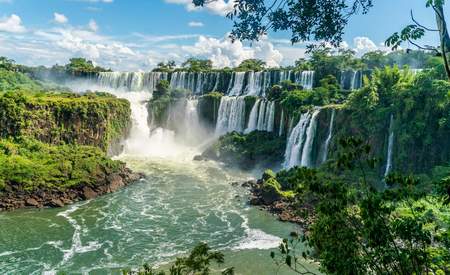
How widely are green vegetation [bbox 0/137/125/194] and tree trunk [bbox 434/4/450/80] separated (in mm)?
23548

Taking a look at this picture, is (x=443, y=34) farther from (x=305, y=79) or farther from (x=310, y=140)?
(x=305, y=79)

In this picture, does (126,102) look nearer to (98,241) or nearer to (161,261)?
(98,241)

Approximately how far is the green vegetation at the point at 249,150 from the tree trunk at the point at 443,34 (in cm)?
2811

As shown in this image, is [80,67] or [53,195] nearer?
[53,195]

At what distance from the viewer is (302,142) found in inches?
1159

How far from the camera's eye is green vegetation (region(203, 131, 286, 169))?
3284 cm

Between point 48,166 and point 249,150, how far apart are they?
1491cm

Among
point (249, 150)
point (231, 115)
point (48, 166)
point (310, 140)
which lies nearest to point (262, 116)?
point (231, 115)

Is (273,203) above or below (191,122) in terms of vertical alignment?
below

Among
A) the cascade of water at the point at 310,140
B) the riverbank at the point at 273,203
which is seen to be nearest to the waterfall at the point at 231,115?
the cascade of water at the point at 310,140

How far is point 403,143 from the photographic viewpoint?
2230 centimetres

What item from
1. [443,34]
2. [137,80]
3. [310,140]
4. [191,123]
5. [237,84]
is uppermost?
[237,84]

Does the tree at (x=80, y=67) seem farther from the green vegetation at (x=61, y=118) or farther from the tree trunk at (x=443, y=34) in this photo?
the tree trunk at (x=443, y=34)

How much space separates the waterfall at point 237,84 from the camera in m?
44.9
